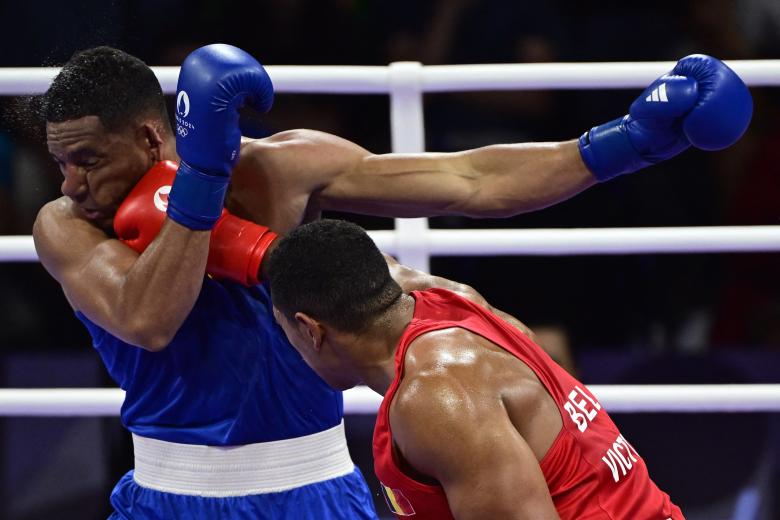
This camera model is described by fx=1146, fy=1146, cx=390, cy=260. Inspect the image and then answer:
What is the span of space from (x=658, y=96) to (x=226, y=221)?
2.90 feet

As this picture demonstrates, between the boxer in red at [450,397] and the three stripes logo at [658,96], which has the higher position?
the three stripes logo at [658,96]

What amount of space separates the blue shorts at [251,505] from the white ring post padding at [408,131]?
73 centimetres

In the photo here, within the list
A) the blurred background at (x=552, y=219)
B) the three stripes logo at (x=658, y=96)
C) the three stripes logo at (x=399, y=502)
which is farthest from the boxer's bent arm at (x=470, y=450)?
the blurred background at (x=552, y=219)

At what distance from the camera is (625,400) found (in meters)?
2.88

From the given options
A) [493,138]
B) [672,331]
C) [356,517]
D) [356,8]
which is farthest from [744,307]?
[356,517]

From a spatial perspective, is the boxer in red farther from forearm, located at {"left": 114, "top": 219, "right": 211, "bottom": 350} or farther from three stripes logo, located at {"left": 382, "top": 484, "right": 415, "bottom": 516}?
forearm, located at {"left": 114, "top": 219, "right": 211, "bottom": 350}

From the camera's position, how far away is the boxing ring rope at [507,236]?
9.36 ft

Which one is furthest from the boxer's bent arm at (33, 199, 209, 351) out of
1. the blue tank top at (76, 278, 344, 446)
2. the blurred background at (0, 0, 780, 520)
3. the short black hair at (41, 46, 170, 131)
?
the blurred background at (0, 0, 780, 520)

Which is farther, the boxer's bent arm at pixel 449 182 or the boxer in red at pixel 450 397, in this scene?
the boxer's bent arm at pixel 449 182

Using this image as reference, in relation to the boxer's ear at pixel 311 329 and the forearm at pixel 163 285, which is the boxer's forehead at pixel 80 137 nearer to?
the forearm at pixel 163 285

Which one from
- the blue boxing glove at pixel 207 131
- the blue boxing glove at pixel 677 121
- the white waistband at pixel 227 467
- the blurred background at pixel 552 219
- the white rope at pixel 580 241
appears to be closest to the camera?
the blue boxing glove at pixel 207 131

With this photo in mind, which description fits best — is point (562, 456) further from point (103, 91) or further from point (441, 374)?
point (103, 91)

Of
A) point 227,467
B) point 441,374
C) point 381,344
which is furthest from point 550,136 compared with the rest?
point 441,374

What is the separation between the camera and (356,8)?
5.04 m
